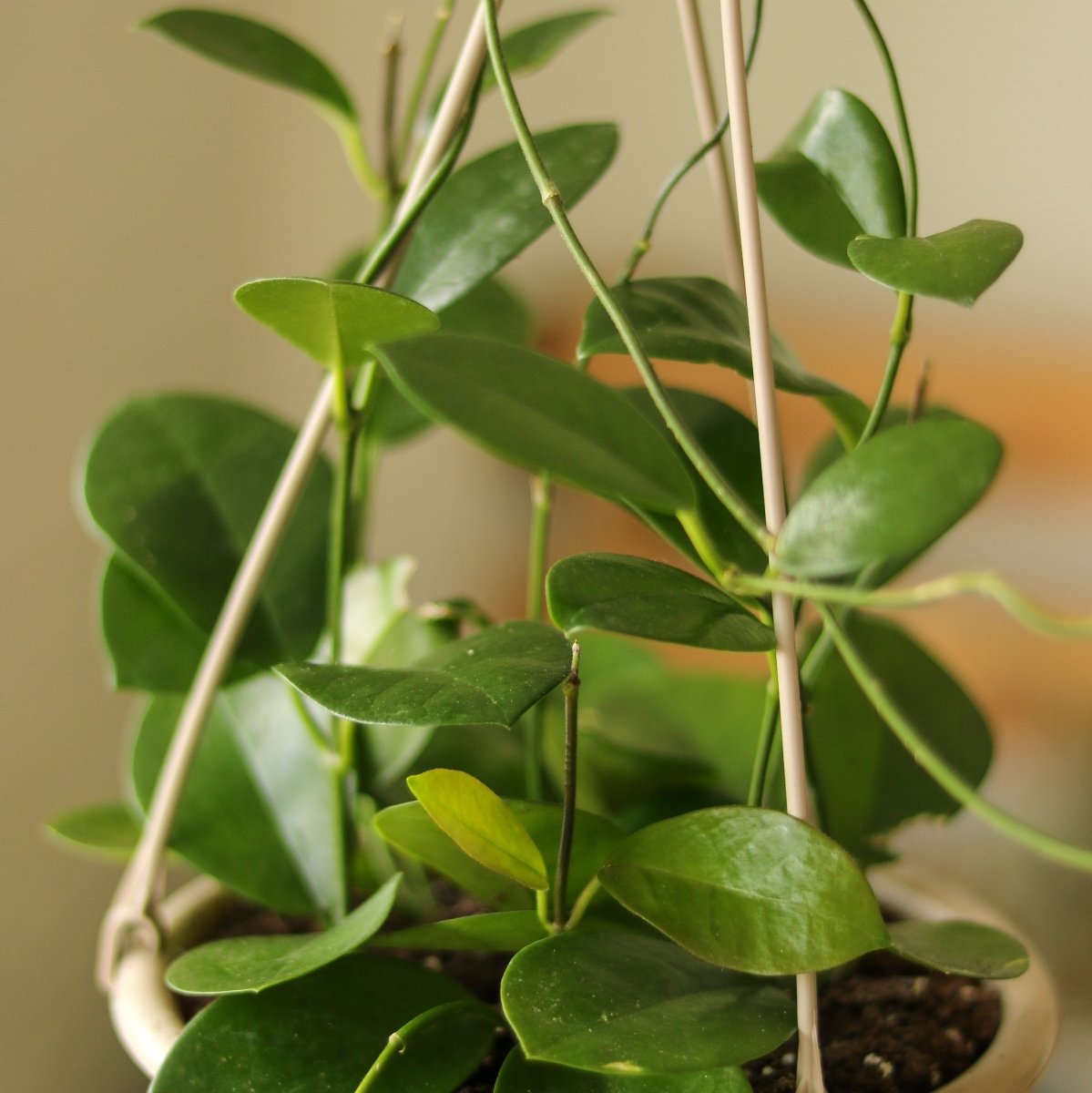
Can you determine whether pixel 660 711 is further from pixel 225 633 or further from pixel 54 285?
pixel 54 285

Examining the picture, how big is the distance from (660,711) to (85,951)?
0.70 metres

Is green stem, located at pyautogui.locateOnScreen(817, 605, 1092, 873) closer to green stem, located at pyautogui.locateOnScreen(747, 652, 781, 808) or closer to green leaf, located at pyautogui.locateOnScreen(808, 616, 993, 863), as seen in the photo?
green stem, located at pyautogui.locateOnScreen(747, 652, 781, 808)

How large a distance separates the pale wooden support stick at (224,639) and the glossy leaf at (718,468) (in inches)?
4.8

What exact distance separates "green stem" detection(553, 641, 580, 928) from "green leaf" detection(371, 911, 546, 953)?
1 centimetres

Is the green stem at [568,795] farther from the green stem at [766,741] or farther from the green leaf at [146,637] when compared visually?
the green leaf at [146,637]

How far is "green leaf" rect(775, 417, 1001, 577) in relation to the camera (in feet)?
0.94

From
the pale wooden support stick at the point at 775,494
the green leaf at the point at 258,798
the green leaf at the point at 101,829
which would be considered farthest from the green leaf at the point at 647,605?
the green leaf at the point at 101,829

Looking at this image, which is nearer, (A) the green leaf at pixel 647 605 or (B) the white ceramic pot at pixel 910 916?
(A) the green leaf at pixel 647 605

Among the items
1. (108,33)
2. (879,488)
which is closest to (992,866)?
(879,488)

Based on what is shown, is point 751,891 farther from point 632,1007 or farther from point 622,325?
point 622,325

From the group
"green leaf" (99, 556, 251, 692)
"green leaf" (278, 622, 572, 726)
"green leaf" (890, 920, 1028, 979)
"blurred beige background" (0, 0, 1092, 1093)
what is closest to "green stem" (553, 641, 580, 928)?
"green leaf" (278, 622, 572, 726)

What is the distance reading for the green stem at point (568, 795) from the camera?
13.4 inches

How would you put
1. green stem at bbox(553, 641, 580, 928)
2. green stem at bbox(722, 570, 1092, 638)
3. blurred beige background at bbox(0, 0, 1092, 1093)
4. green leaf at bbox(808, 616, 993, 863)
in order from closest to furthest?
green stem at bbox(722, 570, 1092, 638) → green stem at bbox(553, 641, 580, 928) → green leaf at bbox(808, 616, 993, 863) → blurred beige background at bbox(0, 0, 1092, 1093)

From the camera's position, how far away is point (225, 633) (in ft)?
1.57
